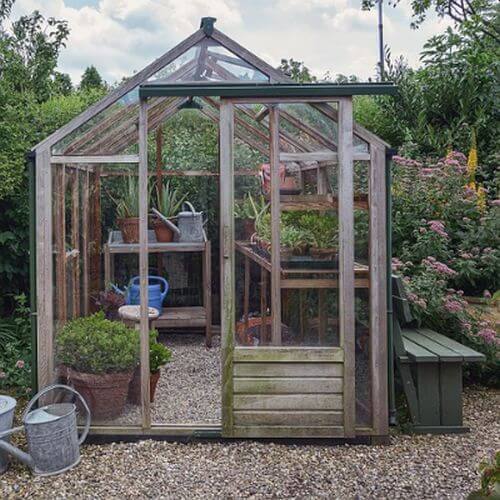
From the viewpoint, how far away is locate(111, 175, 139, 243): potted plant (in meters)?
3.98

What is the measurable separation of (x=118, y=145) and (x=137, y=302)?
3.51 feet

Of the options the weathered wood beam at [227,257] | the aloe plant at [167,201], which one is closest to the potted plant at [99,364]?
the weathered wood beam at [227,257]

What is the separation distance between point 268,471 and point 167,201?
3427 millimetres

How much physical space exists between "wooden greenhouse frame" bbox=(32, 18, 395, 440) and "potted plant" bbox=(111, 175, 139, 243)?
67cm

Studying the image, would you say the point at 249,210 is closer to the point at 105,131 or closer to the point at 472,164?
the point at 105,131

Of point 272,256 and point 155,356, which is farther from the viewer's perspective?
point 155,356

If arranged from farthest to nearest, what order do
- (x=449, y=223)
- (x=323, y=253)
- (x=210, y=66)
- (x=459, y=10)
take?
(x=459, y=10)
(x=449, y=223)
(x=210, y=66)
(x=323, y=253)

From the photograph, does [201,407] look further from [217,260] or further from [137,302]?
[217,260]

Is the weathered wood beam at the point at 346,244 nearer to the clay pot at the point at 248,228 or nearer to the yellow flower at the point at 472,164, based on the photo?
the clay pot at the point at 248,228

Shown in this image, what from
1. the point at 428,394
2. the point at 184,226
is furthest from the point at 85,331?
the point at 184,226

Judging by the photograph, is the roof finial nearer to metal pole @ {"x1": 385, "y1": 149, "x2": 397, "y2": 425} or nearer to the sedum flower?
metal pole @ {"x1": 385, "y1": 149, "x2": 397, "y2": 425}

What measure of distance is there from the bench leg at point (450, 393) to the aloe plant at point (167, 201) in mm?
3257

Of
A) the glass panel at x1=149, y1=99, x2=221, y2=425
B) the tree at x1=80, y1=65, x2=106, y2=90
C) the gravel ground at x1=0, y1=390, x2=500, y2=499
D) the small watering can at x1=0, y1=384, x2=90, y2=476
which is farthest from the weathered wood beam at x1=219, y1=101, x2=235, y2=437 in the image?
A: the tree at x1=80, y1=65, x2=106, y2=90

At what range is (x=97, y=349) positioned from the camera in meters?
3.38
